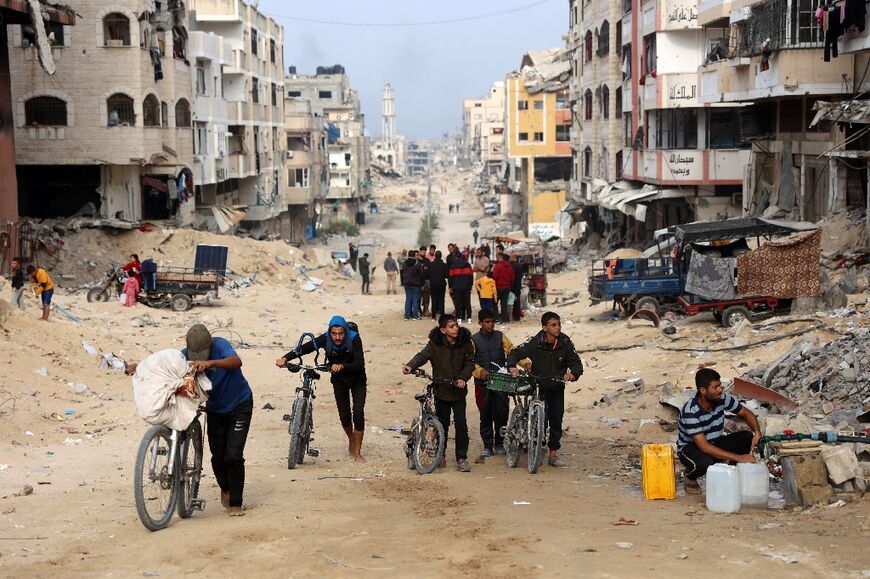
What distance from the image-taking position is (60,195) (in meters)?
Answer: 42.2

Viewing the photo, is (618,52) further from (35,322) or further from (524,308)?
(35,322)

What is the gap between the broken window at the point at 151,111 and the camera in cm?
3988

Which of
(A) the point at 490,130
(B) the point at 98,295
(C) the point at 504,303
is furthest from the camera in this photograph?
(A) the point at 490,130

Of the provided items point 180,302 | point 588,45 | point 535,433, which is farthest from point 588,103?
point 535,433

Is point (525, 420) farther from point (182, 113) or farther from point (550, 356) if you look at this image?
point (182, 113)

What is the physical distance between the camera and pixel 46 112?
128 ft

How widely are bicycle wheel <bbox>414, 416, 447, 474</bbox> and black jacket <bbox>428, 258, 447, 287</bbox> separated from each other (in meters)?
14.5

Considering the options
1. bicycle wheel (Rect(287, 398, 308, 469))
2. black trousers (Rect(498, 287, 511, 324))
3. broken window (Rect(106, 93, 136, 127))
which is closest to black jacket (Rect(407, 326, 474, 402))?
bicycle wheel (Rect(287, 398, 308, 469))

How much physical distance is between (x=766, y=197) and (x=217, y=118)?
25404mm

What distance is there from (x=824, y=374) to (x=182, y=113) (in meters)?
33.4

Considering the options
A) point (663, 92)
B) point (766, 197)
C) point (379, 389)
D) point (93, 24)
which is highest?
point (93, 24)

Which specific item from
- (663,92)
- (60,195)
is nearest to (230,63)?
(60,195)

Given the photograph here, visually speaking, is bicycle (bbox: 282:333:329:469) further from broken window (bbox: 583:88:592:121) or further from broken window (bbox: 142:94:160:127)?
broken window (bbox: 583:88:592:121)

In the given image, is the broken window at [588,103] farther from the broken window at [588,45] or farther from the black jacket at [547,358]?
the black jacket at [547,358]
